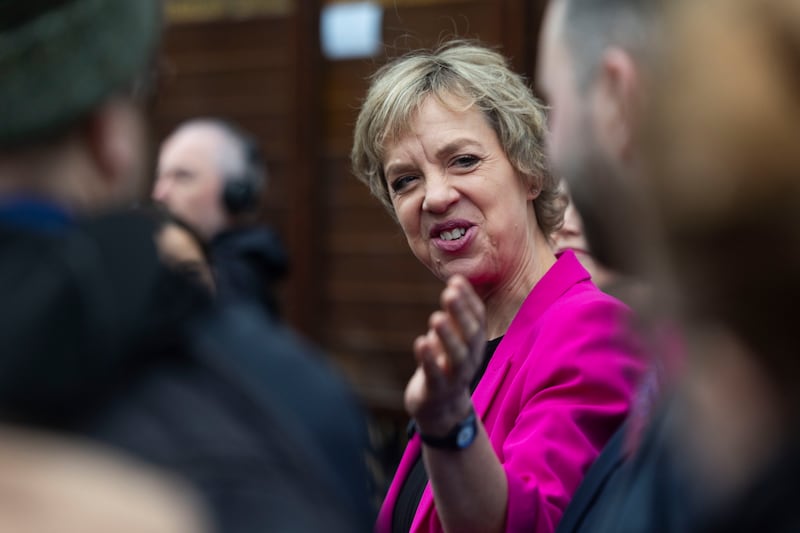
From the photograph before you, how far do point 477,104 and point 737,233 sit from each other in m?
1.61

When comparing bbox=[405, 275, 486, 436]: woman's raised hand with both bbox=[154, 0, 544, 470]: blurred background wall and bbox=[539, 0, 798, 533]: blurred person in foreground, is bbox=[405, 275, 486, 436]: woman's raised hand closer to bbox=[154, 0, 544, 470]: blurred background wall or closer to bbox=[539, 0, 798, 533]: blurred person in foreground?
bbox=[539, 0, 798, 533]: blurred person in foreground

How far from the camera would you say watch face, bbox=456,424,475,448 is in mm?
2014

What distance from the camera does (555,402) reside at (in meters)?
2.26

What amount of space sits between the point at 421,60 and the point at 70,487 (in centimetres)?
195

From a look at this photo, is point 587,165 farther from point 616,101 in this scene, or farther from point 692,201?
point 692,201

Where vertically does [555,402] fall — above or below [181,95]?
above

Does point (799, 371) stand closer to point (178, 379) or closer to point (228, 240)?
point (178, 379)

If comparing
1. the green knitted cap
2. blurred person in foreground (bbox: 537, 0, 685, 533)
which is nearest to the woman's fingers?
blurred person in foreground (bbox: 537, 0, 685, 533)

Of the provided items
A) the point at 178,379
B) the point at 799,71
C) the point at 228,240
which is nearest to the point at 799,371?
the point at 799,71

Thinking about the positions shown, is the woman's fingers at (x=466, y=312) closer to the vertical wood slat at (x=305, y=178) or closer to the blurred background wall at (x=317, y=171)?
the blurred background wall at (x=317, y=171)

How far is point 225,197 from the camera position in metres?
5.33

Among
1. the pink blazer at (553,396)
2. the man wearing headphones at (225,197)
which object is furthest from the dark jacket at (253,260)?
the pink blazer at (553,396)

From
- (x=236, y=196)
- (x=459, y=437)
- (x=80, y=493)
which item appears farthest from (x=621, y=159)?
(x=236, y=196)

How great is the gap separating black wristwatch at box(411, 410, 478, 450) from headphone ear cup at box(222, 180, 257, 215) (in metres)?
3.44
